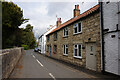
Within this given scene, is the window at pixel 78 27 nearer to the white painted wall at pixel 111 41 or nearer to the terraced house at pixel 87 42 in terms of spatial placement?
the terraced house at pixel 87 42

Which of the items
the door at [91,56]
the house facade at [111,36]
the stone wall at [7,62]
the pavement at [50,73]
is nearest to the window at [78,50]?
the door at [91,56]

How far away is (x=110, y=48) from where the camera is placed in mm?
7301

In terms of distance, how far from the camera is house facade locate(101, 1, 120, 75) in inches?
268

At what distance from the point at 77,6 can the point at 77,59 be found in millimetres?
9231

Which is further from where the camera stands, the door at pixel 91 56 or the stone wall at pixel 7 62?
the door at pixel 91 56

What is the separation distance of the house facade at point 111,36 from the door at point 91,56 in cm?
Result: 106

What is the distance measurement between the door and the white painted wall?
3.87 feet

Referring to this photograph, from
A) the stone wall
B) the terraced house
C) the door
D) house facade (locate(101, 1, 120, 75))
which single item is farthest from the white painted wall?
the stone wall

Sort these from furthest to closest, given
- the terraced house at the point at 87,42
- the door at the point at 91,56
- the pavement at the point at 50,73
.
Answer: the door at the point at 91,56 < the terraced house at the point at 87,42 < the pavement at the point at 50,73

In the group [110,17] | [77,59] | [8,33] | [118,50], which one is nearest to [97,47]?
[118,50]

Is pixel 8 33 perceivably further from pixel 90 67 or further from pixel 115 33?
pixel 115 33

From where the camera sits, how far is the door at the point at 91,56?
8.61m

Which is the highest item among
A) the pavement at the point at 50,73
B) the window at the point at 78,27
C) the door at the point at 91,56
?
the window at the point at 78,27

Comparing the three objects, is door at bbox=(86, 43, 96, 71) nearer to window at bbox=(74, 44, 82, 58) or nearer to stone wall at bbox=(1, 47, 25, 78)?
window at bbox=(74, 44, 82, 58)
